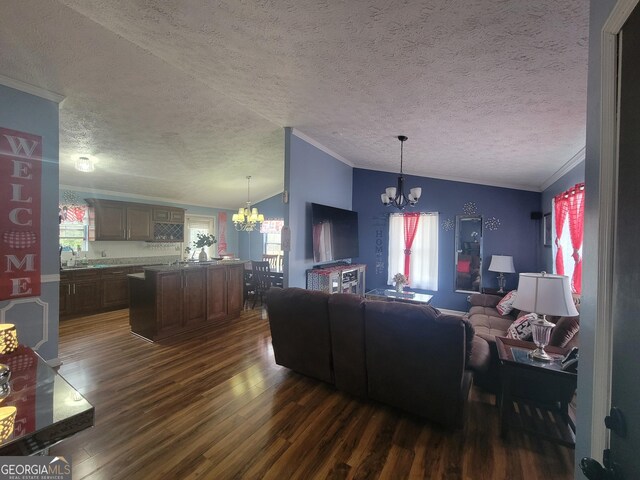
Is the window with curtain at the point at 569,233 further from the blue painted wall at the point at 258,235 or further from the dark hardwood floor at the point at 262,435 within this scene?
the blue painted wall at the point at 258,235

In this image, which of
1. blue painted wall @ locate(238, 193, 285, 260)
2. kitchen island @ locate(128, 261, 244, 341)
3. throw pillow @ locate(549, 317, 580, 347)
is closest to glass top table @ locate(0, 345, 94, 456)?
kitchen island @ locate(128, 261, 244, 341)

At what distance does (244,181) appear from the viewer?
20.4 ft

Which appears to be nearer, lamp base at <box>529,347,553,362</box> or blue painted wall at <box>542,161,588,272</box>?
lamp base at <box>529,347,553,362</box>

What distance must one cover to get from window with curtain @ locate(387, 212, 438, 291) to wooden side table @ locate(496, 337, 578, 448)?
3.13m

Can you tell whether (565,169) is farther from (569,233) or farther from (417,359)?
(417,359)

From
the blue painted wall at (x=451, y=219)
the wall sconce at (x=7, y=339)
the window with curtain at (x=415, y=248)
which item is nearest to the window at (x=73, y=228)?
the wall sconce at (x=7, y=339)

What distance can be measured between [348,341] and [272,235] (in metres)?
6.07

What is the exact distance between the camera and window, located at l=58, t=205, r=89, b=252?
193 inches

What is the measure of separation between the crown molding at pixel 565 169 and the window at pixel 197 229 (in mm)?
7364

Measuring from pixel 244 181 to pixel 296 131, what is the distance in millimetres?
2906

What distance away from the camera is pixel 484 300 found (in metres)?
4.36

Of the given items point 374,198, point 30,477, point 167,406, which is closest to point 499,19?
point 30,477

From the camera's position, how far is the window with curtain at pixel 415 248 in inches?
207

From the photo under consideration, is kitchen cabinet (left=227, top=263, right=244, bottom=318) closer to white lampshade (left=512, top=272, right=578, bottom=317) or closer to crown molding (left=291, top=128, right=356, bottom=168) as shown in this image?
crown molding (left=291, top=128, right=356, bottom=168)
